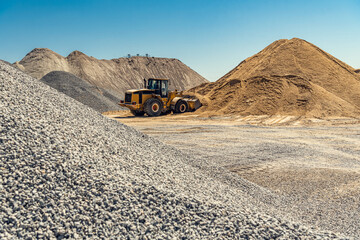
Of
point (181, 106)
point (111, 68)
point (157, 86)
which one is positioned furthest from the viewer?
point (111, 68)

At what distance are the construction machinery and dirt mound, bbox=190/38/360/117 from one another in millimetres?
1658

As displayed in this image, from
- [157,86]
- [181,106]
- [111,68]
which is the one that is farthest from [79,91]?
[111,68]

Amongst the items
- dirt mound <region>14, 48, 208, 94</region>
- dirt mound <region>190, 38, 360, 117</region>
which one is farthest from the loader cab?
dirt mound <region>14, 48, 208, 94</region>

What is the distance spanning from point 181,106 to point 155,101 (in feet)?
6.05

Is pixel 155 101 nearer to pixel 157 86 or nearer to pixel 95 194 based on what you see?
pixel 157 86

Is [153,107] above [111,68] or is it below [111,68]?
below

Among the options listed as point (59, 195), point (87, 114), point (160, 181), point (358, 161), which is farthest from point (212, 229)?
point (358, 161)

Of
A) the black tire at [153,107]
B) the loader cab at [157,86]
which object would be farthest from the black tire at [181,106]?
the loader cab at [157,86]

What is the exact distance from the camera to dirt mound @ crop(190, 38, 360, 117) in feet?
54.6

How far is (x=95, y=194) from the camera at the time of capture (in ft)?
9.78

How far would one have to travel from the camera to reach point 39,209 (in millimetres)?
2701

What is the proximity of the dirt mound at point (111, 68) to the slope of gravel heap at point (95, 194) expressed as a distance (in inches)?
1610

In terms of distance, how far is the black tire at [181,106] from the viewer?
18.1 metres

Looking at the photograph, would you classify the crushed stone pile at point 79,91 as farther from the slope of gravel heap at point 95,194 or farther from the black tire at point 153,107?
the slope of gravel heap at point 95,194
